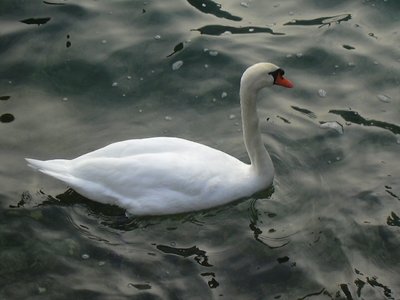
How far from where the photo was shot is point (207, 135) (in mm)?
8508

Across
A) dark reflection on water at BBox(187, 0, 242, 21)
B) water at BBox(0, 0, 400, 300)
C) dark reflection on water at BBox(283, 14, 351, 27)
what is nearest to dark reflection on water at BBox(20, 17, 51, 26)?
water at BBox(0, 0, 400, 300)

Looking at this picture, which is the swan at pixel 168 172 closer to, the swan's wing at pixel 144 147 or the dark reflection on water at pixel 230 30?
the swan's wing at pixel 144 147

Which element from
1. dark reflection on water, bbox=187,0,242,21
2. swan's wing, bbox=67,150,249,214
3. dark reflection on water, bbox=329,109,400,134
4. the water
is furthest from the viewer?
dark reflection on water, bbox=187,0,242,21

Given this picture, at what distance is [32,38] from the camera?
9867 millimetres

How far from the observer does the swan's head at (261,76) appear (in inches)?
287

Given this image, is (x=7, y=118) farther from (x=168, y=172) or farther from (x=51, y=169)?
(x=168, y=172)

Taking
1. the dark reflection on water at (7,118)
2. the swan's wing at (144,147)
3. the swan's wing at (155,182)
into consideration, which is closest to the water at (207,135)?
the dark reflection on water at (7,118)

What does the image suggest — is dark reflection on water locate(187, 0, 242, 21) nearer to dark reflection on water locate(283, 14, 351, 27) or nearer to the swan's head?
dark reflection on water locate(283, 14, 351, 27)

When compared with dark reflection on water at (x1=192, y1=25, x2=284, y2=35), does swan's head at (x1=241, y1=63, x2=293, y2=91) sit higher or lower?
higher

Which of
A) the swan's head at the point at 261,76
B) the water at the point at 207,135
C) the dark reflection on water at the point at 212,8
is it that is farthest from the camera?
the dark reflection on water at the point at 212,8

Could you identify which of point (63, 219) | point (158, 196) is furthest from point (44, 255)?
point (158, 196)

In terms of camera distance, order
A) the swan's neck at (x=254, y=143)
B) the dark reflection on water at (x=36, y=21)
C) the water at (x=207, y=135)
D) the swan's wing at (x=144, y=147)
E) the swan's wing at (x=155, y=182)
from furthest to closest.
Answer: the dark reflection on water at (x=36, y=21) → the swan's neck at (x=254, y=143) → the swan's wing at (x=144, y=147) → the swan's wing at (x=155, y=182) → the water at (x=207, y=135)

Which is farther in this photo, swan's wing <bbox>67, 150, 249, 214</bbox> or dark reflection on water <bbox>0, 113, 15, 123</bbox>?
dark reflection on water <bbox>0, 113, 15, 123</bbox>

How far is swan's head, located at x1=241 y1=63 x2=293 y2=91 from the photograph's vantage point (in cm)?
728
